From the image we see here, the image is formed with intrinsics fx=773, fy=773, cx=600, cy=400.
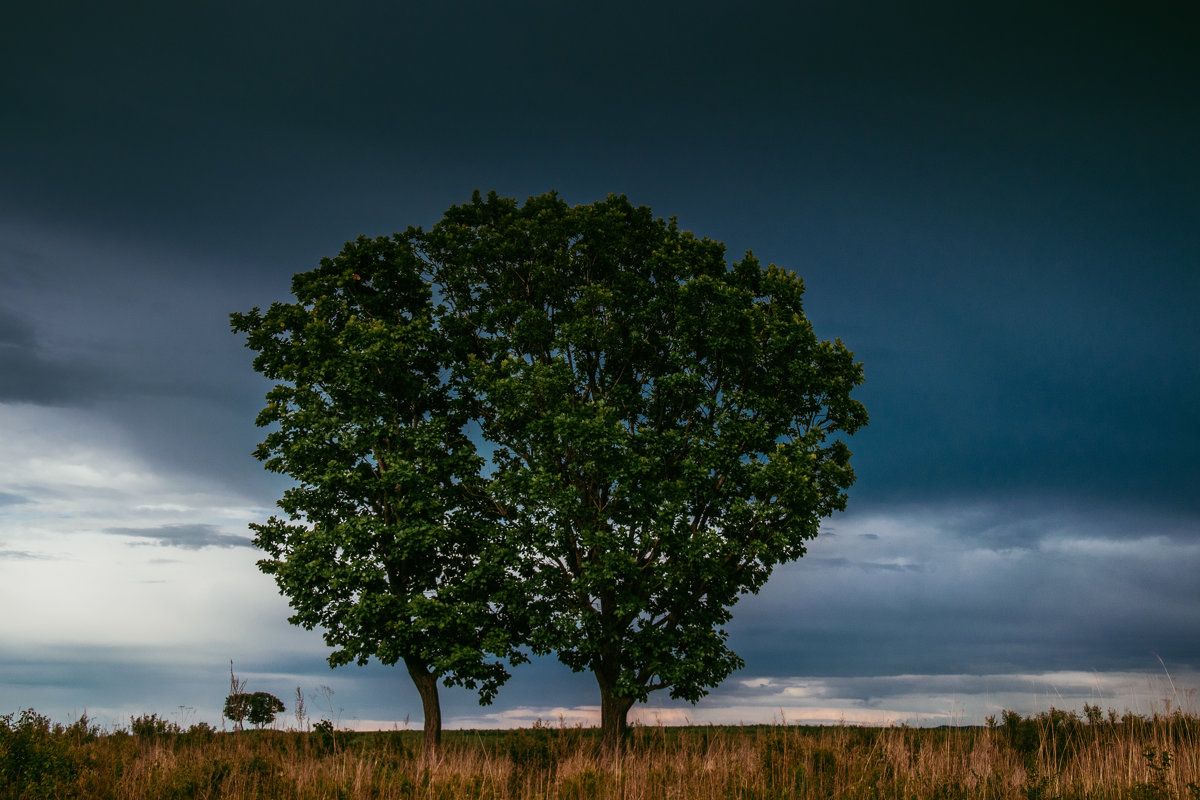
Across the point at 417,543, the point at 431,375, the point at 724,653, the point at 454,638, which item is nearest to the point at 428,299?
the point at 431,375

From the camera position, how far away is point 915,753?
52.5 ft

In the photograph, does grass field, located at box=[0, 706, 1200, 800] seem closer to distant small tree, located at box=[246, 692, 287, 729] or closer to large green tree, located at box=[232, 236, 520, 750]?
large green tree, located at box=[232, 236, 520, 750]

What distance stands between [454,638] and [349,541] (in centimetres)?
413

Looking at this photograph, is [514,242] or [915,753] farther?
[514,242]

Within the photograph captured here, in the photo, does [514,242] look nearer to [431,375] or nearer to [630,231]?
[630,231]

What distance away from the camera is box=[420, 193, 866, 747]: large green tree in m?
21.5

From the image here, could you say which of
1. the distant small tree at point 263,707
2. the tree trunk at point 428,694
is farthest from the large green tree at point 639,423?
the distant small tree at point 263,707

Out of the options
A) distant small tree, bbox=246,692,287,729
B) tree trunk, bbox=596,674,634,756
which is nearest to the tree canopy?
tree trunk, bbox=596,674,634,756

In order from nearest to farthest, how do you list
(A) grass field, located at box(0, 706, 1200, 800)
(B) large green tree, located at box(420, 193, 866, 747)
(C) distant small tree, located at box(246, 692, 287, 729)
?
(A) grass field, located at box(0, 706, 1200, 800), (B) large green tree, located at box(420, 193, 866, 747), (C) distant small tree, located at box(246, 692, 287, 729)

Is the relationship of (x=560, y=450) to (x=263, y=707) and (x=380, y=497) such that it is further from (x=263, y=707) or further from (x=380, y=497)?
(x=263, y=707)

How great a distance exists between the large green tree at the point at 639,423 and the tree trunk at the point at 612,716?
5 cm

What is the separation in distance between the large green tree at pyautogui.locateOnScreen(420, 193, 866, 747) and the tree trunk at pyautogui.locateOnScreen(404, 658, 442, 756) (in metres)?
3.48

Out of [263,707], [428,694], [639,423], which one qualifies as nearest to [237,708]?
[428,694]

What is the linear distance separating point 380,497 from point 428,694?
6.22m
